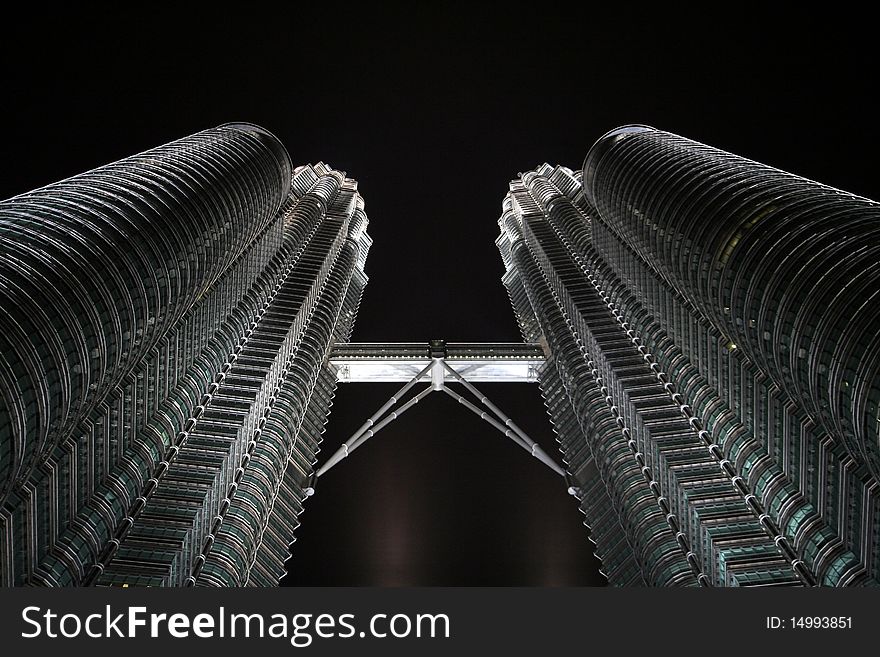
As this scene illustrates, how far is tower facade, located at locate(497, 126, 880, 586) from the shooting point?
69188 millimetres

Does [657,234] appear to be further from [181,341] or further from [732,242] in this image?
[181,341]

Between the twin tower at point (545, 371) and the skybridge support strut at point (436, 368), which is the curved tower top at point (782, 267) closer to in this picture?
the twin tower at point (545, 371)

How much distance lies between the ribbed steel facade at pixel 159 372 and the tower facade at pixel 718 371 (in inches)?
1699

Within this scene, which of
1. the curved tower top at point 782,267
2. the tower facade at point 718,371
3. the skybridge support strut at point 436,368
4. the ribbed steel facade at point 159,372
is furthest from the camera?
the skybridge support strut at point 436,368

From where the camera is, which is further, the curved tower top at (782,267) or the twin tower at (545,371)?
the twin tower at (545,371)

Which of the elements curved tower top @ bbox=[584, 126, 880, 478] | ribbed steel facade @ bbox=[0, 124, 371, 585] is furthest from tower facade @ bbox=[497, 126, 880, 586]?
ribbed steel facade @ bbox=[0, 124, 371, 585]

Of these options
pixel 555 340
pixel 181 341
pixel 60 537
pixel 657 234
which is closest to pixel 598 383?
pixel 555 340

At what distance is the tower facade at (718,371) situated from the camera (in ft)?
227

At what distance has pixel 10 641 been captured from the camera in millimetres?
29516

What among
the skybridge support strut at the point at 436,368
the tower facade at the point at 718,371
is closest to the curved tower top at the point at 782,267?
the tower facade at the point at 718,371

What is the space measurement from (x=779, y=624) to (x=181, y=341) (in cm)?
9840

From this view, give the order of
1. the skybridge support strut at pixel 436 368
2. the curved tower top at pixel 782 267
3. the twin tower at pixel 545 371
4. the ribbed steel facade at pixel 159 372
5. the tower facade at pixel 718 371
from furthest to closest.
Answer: the skybridge support strut at pixel 436 368 < the tower facade at pixel 718 371 < the twin tower at pixel 545 371 < the ribbed steel facade at pixel 159 372 < the curved tower top at pixel 782 267

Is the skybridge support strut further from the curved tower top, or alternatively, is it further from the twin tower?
the curved tower top

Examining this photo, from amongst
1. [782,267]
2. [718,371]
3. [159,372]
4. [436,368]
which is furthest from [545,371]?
[782,267]
